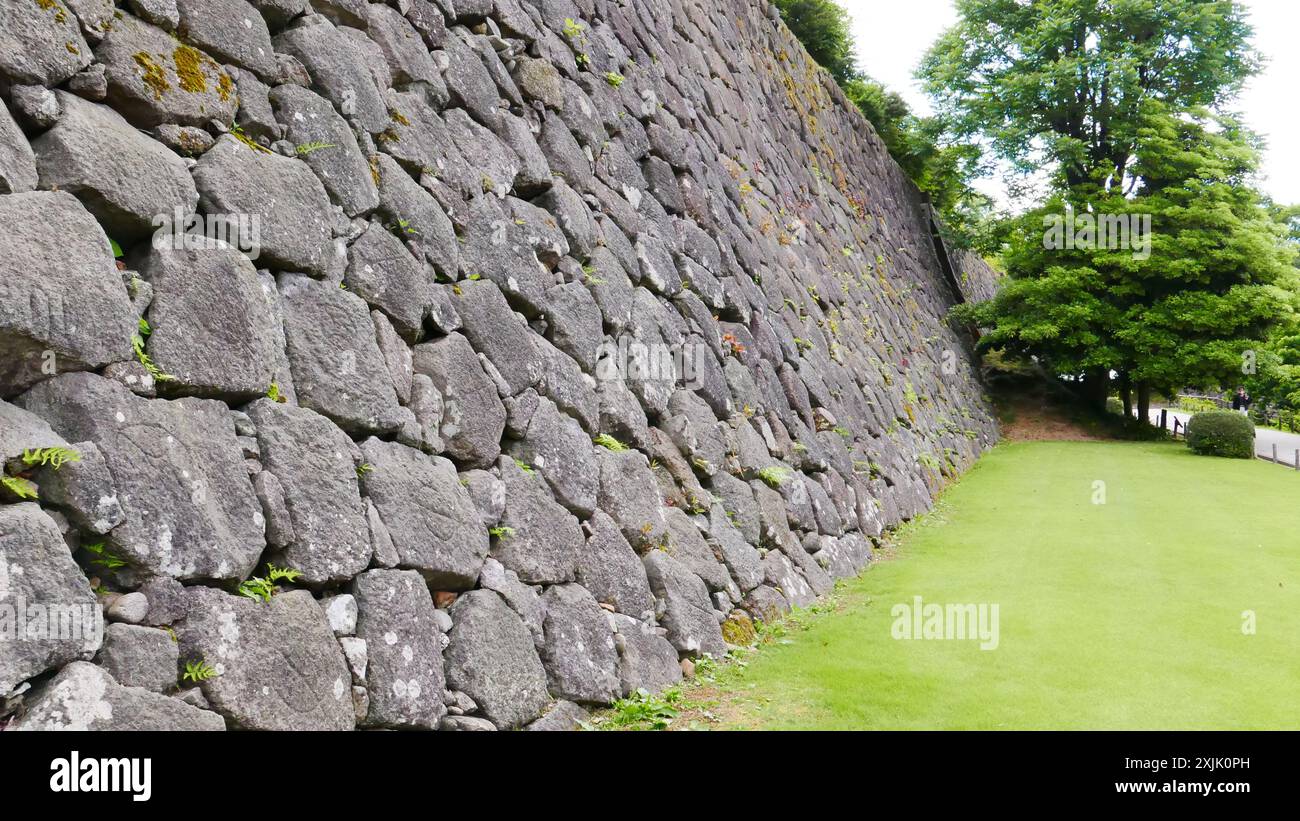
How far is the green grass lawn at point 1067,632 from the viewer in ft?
17.7

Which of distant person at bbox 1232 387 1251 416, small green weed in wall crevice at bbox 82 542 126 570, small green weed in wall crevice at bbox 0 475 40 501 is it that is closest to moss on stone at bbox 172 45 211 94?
small green weed in wall crevice at bbox 0 475 40 501

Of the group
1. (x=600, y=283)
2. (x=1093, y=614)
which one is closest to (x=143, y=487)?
(x=600, y=283)

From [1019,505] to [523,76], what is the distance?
1000 cm

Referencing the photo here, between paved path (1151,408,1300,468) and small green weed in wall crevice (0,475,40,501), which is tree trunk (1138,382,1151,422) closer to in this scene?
paved path (1151,408,1300,468)

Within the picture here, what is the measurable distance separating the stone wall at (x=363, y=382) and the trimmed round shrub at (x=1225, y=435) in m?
15.3

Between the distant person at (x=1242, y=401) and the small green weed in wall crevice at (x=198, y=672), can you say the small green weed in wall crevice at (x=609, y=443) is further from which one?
the distant person at (x=1242, y=401)

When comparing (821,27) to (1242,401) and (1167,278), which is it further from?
(1242,401)

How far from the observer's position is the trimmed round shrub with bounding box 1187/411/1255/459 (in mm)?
19641

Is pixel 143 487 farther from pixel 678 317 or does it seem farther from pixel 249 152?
pixel 678 317

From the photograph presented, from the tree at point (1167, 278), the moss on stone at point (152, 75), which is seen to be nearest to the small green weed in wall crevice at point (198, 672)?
the moss on stone at point (152, 75)

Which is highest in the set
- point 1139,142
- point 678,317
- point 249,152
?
point 1139,142

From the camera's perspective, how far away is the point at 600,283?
672cm

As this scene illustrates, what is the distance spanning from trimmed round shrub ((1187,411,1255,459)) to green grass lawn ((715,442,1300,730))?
6657 millimetres

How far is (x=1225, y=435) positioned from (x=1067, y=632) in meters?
15.8
